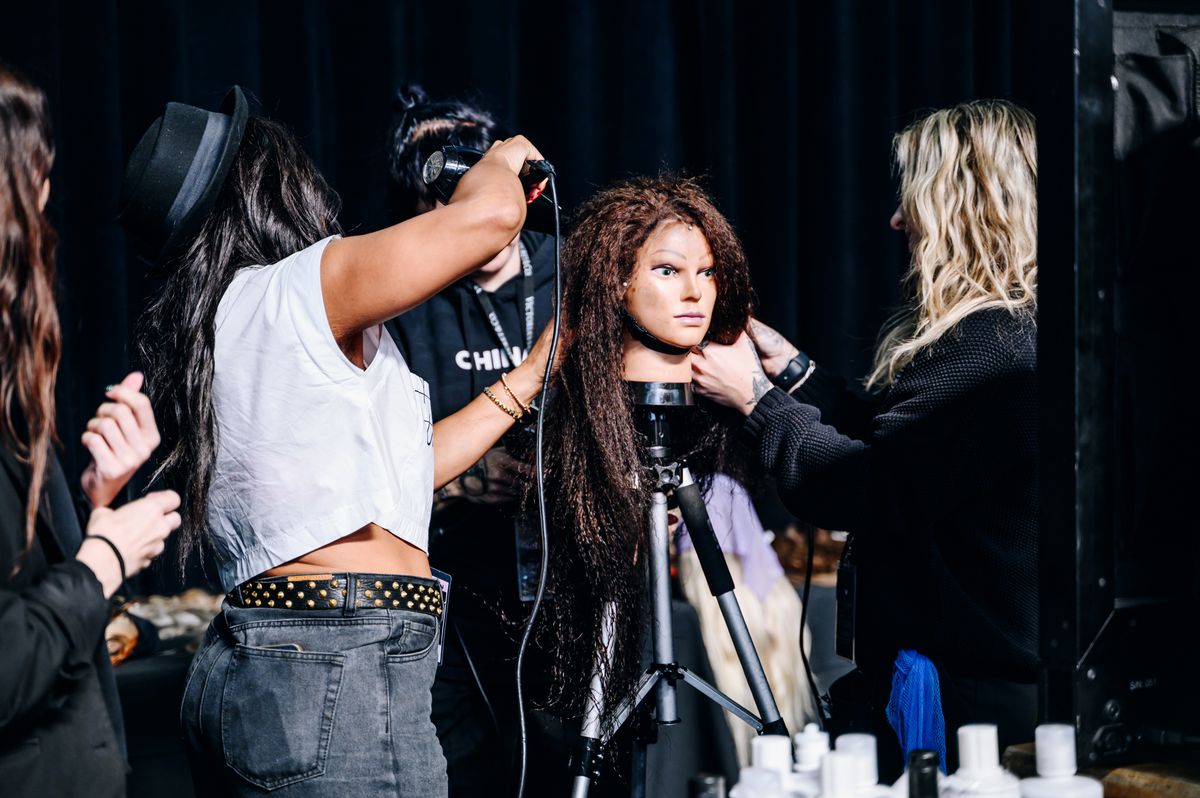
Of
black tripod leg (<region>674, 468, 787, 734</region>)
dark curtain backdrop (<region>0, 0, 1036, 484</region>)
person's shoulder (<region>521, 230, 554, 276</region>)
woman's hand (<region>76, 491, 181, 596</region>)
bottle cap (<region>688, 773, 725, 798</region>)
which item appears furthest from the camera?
dark curtain backdrop (<region>0, 0, 1036, 484</region>)

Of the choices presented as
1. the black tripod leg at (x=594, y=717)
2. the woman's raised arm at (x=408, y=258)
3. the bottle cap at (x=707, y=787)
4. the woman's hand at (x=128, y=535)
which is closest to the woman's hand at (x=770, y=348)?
the black tripod leg at (x=594, y=717)

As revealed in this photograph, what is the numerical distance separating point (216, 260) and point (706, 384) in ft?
2.53

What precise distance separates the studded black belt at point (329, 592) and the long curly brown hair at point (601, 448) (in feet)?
1.56

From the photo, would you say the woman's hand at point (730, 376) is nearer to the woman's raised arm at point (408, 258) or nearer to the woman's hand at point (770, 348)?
the woman's hand at point (770, 348)

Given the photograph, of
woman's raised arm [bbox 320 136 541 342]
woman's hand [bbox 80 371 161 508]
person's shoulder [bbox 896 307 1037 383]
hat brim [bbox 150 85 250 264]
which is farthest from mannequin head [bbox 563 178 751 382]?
woman's hand [bbox 80 371 161 508]

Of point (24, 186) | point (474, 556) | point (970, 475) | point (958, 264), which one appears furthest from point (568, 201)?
point (24, 186)

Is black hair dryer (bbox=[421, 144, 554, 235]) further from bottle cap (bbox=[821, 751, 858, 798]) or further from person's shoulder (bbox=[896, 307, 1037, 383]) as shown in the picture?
bottle cap (bbox=[821, 751, 858, 798])

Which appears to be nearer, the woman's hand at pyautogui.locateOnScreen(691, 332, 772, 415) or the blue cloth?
the blue cloth

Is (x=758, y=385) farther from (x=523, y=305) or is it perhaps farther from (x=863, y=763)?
(x=863, y=763)

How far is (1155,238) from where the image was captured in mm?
986

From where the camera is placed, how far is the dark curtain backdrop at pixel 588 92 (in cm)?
267

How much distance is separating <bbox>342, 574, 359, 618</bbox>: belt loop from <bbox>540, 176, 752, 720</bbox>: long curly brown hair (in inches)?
20.6

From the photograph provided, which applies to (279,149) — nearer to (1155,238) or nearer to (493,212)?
(493,212)

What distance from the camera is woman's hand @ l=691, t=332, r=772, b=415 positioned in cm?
186
